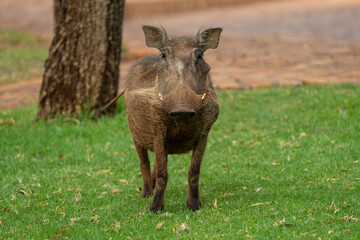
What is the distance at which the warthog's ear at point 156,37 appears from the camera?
518 centimetres

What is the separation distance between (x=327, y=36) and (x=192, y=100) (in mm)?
10693

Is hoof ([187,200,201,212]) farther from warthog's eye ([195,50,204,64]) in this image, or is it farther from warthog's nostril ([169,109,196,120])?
warthog's eye ([195,50,204,64])

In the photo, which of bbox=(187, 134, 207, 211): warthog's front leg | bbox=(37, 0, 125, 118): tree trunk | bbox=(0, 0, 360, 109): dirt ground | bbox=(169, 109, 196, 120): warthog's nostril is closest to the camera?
bbox=(169, 109, 196, 120): warthog's nostril

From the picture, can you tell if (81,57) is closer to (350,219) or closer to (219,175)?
(219,175)

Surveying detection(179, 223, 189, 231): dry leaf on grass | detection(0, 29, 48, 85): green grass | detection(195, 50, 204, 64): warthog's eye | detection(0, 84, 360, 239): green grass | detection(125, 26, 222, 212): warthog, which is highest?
detection(195, 50, 204, 64): warthog's eye

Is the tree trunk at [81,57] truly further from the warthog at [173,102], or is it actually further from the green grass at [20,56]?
the green grass at [20,56]

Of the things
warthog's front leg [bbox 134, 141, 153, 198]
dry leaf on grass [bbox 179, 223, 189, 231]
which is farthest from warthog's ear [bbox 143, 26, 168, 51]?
dry leaf on grass [bbox 179, 223, 189, 231]

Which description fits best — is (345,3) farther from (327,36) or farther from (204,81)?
(204,81)

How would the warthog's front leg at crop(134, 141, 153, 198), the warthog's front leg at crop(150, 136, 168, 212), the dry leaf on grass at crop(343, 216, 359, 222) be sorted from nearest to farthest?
the dry leaf on grass at crop(343, 216, 359, 222)
the warthog's front leg at crop(150, 136, 168, 212)
the warthog's front leg at crop(134, 141, 153, 198)

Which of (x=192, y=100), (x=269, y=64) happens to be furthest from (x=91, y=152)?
(x=269, y=64)

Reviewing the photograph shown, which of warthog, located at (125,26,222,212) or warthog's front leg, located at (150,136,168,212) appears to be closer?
warthog, located at (125,26,222,212)

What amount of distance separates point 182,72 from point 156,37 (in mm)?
659

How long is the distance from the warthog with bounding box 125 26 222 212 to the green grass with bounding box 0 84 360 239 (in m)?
0.43

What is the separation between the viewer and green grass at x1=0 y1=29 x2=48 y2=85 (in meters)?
12.8
